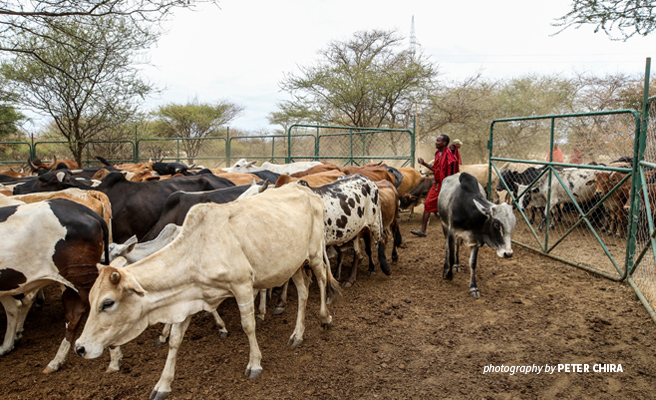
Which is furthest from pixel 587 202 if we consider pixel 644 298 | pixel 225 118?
pixel 225 118

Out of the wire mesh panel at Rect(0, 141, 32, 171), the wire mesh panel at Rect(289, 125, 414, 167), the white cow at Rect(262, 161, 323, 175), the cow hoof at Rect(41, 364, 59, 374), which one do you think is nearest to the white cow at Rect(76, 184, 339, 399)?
the cow hoof at Rect(41, 364, 59, 374)

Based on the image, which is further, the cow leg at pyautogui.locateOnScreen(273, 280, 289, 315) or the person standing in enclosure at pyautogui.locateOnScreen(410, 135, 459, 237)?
the person standing in enclosure at pyautogui.locateOnScreen(410, 135, 459, 237)

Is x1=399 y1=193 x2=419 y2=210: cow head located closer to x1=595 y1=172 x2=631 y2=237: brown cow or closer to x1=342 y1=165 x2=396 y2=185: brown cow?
x1=342 y1=165 x2=396 y2=185: brown cow

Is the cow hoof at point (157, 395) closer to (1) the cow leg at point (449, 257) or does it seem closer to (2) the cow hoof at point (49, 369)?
(2) the cow hoof at point (49, 369)

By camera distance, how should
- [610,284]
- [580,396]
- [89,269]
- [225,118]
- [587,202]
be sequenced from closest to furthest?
[580,396]
[89,269]
[610,284]
[587,202]
[225,118]

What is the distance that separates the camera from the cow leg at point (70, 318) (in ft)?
12.5

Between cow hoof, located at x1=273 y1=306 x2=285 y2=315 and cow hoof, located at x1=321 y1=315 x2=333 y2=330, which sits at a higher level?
cow hoof, located at x1=321 y1=315 x2=333 y2=330

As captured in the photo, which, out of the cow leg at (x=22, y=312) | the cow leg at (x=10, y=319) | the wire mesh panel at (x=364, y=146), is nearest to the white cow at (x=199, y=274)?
the cow leg at (x=10, y=319)

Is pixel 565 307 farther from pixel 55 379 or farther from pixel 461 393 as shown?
pixel 55 379

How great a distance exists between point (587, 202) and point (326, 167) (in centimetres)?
518

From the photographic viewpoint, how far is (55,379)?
363 centimetres

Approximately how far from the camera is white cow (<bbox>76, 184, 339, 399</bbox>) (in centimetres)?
294

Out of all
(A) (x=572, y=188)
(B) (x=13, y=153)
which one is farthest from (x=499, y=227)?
(B) (x=13, y=153)

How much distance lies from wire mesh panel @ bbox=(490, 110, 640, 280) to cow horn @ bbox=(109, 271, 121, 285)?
5763 millimetres
